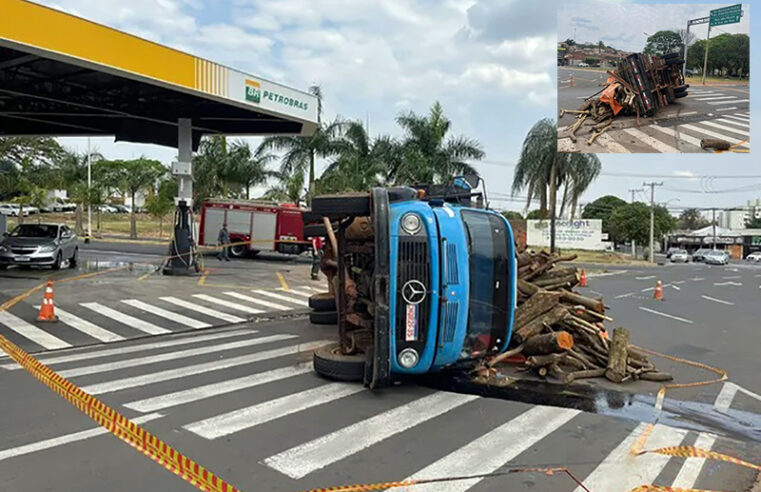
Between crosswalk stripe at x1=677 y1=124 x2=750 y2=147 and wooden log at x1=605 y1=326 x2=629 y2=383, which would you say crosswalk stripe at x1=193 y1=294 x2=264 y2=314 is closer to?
wooden log at x1=605 y1=326 x2=629 y2=383

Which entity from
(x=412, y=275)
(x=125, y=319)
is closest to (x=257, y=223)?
(x=125, y=319)

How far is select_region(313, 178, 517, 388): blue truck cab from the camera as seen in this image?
21.0ft

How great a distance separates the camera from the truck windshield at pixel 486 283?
6938mm

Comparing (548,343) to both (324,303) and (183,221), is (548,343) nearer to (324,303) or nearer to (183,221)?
(324,303)

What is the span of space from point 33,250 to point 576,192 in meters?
29.2

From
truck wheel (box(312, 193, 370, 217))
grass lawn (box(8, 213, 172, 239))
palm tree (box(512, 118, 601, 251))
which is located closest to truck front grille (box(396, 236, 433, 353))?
truck wheel (box(312, 193, 370, 217))

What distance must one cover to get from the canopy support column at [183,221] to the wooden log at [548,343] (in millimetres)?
14840

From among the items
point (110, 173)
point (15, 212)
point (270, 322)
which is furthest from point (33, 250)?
point (15, 212)

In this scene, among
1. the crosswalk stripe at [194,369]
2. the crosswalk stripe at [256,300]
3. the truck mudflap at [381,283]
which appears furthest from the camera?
the crosswalk stripe at [256,300]

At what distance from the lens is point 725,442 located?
5.56 m

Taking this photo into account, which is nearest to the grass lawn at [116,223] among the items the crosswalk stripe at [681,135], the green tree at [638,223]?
the crosswalk stripe at [681,135]

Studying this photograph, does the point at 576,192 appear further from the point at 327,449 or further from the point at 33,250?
the point at 327,449

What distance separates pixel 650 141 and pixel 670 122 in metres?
0.91

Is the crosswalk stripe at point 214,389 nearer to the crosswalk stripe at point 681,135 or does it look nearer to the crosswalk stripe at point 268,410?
the crosswalk stripe at point 268,410
